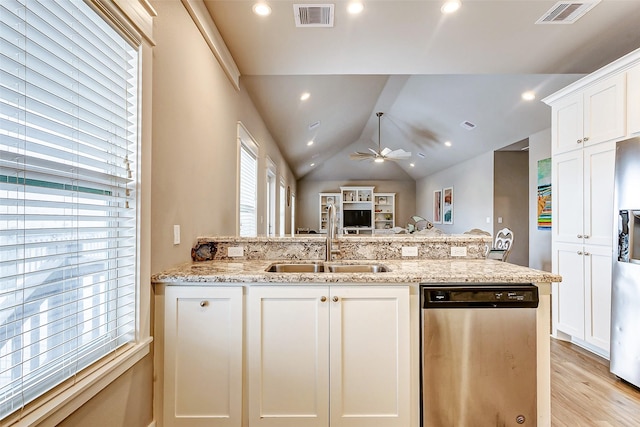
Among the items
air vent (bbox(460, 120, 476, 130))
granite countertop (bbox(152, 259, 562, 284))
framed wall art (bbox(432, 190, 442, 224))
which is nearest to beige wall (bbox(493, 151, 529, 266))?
air vent (bbox(460, 120, 476, 130))

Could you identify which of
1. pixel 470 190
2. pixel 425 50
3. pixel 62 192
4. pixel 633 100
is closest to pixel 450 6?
pixel 425 50

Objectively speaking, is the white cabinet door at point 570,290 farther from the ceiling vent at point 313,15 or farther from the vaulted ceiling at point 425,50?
the ceiling vent at point 313,15

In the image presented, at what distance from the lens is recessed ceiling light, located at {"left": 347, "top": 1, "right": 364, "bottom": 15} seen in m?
2.09

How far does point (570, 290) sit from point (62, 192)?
3.79 meters

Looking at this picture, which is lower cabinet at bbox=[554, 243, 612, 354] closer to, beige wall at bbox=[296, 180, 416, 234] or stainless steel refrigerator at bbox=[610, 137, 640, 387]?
stainless steel refrigerator at bbox=[610, 137, 640, 387]

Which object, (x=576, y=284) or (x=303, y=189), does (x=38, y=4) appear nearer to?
(x=576, y=284)

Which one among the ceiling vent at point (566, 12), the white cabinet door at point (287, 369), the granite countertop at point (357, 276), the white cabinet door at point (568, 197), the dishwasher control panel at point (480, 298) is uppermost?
the ceiling vent at point (566, 12)

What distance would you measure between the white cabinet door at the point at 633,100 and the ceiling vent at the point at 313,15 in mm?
2286

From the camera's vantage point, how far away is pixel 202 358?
64.0 inches

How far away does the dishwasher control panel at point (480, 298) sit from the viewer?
5.42 ft

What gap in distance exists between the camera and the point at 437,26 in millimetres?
2346

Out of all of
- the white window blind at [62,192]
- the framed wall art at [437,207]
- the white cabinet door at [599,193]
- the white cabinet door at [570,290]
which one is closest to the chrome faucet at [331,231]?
the white window blind at [62,192]

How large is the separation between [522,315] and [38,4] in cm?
229

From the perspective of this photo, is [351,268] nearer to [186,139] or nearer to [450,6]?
[186,139]
